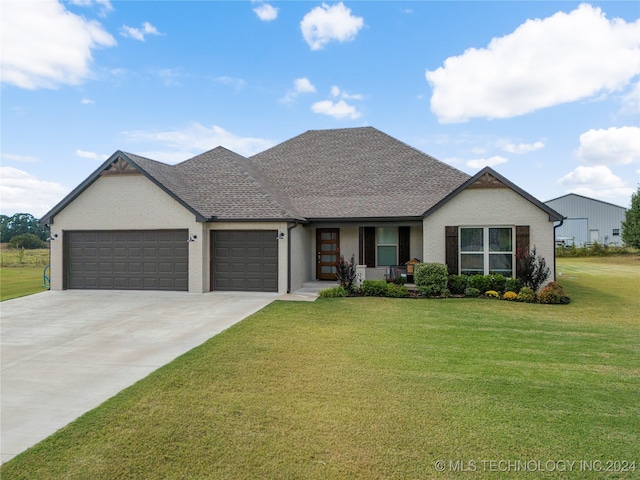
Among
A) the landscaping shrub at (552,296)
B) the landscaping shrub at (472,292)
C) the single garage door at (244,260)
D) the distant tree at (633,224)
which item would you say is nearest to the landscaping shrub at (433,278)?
the landscaping shrub at (472,292)

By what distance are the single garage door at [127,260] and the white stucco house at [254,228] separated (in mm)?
41

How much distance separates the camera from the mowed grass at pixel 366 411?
331cm

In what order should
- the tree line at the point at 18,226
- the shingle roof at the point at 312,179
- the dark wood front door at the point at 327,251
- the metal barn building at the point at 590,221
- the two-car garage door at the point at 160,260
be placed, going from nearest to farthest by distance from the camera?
the two-car garage door at the point at 160,260
the shingle roof at the point at 312,179
the dark wood front door at the point at 327,251
the tree line at the point at 18,226
the metal barn building at the point at 590,221

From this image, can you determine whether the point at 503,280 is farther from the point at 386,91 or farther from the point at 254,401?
the point at 386,91

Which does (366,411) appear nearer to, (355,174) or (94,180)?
(94,180)

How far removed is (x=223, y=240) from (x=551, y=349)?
1127 centimetres

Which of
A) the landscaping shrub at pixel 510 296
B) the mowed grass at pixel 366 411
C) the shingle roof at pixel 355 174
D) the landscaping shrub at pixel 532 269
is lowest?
the mowed grass at pixel 366 411

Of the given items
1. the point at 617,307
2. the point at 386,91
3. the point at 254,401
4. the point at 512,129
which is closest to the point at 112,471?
the point at 254,401

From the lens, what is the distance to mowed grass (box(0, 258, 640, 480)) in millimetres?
3314

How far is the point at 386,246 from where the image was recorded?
631 inches

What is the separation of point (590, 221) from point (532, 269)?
4518 cm

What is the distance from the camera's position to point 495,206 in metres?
13.4

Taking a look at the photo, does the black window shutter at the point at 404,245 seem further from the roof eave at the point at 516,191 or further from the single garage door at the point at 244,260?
the single garage door at the point at 244,260

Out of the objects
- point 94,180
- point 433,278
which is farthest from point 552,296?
point 94,180
